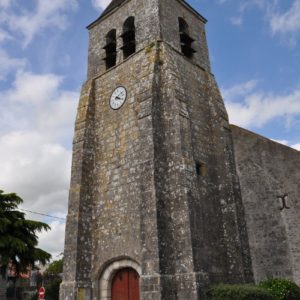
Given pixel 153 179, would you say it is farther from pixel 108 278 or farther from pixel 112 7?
pixel 112 7

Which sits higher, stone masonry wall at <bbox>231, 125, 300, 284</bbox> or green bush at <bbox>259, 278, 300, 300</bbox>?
stone masonry wall at <bbox>231, 125, 300, 284</bbox>

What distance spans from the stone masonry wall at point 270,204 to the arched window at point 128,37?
553 cm

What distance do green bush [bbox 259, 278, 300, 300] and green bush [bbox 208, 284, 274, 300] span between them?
3.91 feet

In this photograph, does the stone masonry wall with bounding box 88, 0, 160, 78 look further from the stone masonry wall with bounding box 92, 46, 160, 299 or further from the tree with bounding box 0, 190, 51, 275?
the tree with bounding box 0, 190, 51, 275

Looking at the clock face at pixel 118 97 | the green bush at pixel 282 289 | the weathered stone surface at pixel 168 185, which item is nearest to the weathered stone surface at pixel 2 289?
the weathered stone surface at pixel 168 185

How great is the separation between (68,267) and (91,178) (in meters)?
2.95

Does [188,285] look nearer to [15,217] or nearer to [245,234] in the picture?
[245,234]

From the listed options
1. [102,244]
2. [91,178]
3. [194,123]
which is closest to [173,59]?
[194,123]

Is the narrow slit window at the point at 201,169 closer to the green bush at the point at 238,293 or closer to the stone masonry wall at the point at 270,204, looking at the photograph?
the stone masonry wall at the point at 270,204

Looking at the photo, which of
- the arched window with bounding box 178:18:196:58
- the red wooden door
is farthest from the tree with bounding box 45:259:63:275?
the arched window with bounding box 178:18:196:58

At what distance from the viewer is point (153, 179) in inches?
392

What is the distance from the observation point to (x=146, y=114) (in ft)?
35.9

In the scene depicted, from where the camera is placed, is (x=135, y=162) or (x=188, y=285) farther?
(x=135, y=162)

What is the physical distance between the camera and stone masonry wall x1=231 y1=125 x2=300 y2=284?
11.8 meters
